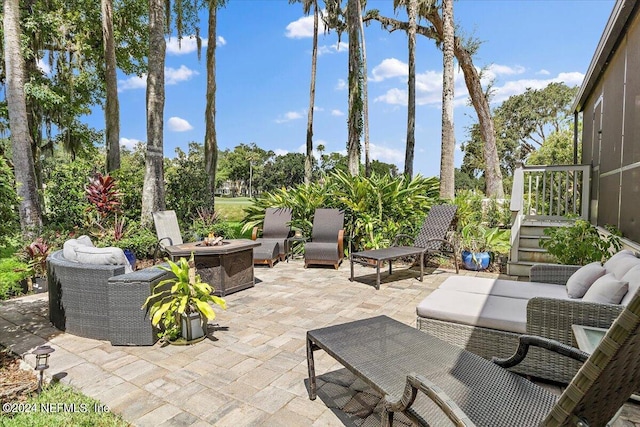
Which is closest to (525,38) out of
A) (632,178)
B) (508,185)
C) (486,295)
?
(508,185)

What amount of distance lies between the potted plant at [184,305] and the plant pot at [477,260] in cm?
467

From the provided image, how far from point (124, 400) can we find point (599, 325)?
307 centimetres

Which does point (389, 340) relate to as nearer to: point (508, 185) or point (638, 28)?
point (638, 28)

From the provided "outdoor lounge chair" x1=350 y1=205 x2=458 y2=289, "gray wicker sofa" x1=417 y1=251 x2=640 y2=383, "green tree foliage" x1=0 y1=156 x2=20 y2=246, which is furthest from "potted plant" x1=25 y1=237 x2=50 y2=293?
"gray wicker sofa" x1=417 y1=251 x2=640 y2=383

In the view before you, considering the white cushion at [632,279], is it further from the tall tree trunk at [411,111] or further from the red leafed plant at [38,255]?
the tall tree trunk at [411,111]

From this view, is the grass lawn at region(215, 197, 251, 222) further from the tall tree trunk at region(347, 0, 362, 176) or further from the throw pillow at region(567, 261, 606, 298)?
the throw pillow at region(567, 261, 606, 298)

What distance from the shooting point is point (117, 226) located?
21.7 feet

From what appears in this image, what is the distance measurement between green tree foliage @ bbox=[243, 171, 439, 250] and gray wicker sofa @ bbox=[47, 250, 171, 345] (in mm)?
4342

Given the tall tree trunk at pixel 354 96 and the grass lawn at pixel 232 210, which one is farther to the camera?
the grass lawn at pixel 232 210

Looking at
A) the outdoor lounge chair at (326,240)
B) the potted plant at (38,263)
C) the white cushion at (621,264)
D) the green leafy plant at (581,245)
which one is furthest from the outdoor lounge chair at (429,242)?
the potted plant at (38,263)

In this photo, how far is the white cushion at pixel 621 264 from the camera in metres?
2.59

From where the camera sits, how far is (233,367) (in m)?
2.80

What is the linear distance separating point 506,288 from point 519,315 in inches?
32.6

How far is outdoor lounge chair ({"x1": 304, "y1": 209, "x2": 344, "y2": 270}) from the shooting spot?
6441mm
